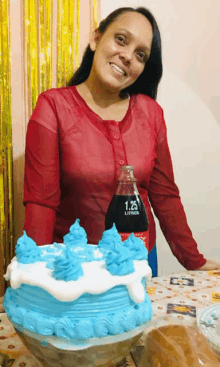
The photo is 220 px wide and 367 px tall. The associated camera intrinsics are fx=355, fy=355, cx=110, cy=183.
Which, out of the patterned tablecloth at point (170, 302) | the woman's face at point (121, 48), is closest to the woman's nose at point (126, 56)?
the woman's face at point (121, 48)

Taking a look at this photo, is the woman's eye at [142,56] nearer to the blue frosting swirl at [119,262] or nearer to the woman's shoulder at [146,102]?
the woman's shoulder at [146,102]

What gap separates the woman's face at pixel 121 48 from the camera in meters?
1.20

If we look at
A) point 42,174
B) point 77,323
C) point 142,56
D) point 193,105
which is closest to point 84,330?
point 77,323

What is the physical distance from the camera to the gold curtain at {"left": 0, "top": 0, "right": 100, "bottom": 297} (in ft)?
4.79

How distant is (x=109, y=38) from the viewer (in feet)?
3.97

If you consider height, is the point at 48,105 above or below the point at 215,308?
above

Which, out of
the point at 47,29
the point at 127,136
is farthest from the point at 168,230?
the point at 47,29

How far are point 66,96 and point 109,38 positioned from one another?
0.80 feet

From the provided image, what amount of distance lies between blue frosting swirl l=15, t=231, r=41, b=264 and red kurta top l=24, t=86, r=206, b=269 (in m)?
0.58

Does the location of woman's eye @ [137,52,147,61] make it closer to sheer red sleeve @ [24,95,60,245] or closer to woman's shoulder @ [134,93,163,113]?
woman's shoulder @ [134,93,163,113]

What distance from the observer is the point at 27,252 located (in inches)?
19.4

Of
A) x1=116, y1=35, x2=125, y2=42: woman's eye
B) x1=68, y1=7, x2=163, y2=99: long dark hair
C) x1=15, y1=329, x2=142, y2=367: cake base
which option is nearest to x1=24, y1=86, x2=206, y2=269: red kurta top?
x1=68, y1=7, x2=163, y2=99: long dark hair

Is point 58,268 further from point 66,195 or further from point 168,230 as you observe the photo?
point 168,230

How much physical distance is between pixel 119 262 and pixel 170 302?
1.31 ft
